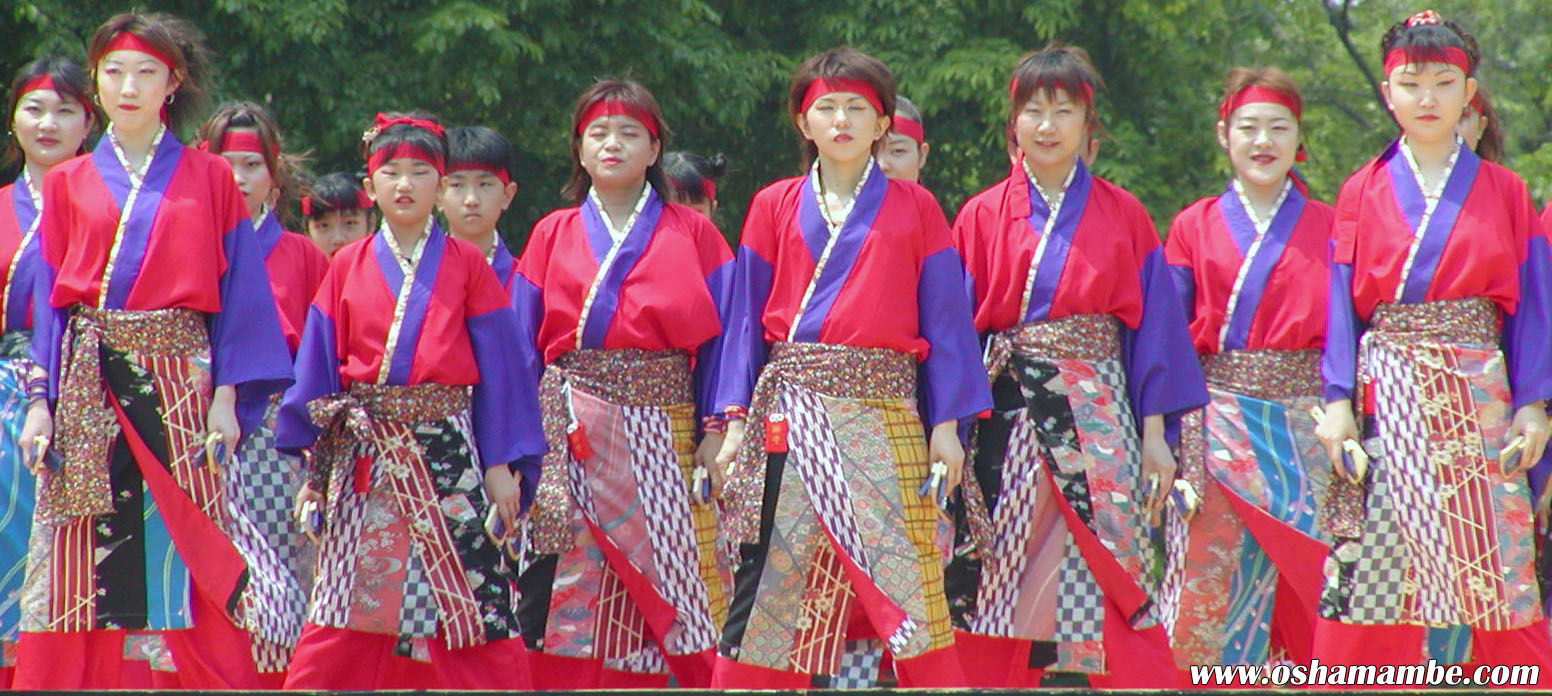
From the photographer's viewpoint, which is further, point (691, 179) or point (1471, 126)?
point (691, 179)

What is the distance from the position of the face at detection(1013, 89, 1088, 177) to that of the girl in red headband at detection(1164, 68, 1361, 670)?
77 cm

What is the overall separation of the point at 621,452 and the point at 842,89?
1325 mm

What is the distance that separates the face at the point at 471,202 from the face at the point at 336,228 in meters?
0.93

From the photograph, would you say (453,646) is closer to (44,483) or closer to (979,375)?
(44,483)

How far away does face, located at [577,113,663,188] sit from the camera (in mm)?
6121

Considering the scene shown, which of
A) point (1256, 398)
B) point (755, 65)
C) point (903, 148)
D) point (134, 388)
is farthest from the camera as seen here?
point (755, 65)

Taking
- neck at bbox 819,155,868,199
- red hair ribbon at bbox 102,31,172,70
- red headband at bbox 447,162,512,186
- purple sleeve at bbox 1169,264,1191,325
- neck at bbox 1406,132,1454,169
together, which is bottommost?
purple sleeve at bbox 1169,264,1191,325

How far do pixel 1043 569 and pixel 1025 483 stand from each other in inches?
9.4

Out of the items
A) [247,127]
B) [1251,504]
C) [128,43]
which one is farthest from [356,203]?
[1251,504]

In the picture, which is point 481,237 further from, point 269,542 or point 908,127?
point 908,127

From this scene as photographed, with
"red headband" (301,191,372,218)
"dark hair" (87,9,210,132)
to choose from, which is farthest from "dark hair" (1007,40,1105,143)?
"red headband" (301,191,372,218)

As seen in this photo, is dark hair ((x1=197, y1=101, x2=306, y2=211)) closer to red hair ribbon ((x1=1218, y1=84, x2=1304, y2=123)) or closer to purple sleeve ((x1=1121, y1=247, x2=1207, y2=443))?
purple sleeve ((x1=1121, y1=247, x2=1207, y2=443))

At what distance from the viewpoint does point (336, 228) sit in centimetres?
756

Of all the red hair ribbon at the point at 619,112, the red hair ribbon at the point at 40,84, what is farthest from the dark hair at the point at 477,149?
the red hair ribbon at the point at 40,84
